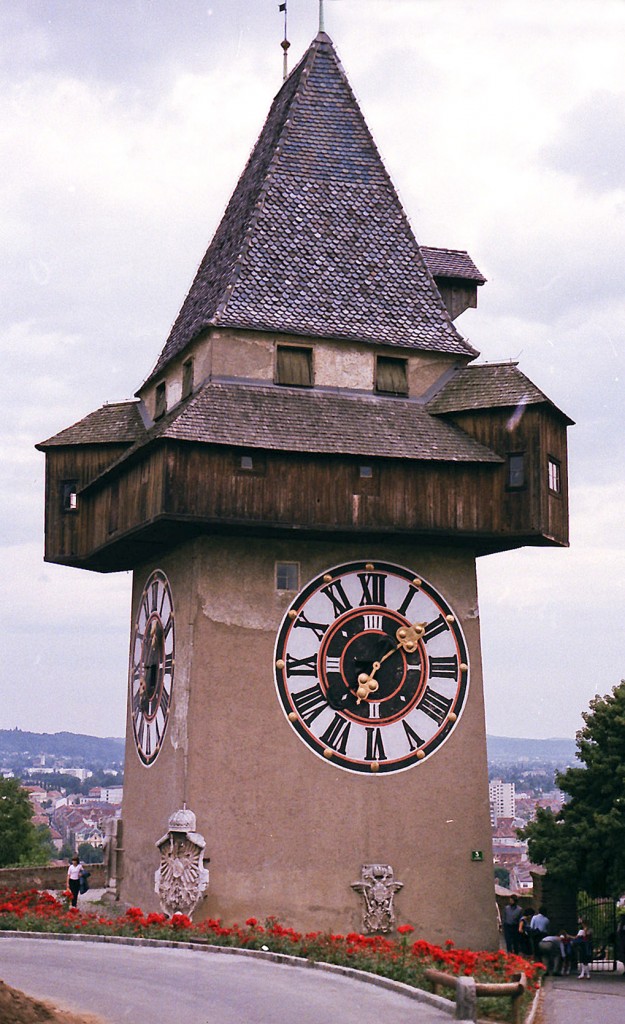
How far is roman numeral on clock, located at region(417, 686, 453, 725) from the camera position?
2812 centimetres

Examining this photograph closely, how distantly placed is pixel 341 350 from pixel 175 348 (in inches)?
136

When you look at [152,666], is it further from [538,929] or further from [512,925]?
[538,929]

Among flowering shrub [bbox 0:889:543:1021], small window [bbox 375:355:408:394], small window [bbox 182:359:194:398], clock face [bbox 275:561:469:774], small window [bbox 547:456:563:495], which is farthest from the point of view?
small window [bbox 182:359:194:398]

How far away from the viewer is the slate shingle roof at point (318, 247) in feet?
97.5

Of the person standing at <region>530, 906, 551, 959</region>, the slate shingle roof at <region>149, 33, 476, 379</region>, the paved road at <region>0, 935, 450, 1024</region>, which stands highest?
the slate shingle roof at <region>149, 33, 476, 379</region>

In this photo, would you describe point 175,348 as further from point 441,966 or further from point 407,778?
point 441,966

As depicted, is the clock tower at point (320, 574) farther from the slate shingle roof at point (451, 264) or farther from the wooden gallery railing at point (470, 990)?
the wooden gallery railing at point (470, 990)

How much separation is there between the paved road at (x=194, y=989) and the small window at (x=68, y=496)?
11.4 metres

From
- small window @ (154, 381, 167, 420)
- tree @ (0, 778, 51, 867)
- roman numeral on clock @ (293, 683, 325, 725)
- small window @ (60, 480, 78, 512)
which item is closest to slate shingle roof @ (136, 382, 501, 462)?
small window @ (154, 381, 167, 420)

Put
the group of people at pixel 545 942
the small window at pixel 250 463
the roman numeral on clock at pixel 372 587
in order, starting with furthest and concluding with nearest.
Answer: the roman numeral on clock at pixel 372 587 < the small window at pixel 250 463 < the group of people at pixel 545 942

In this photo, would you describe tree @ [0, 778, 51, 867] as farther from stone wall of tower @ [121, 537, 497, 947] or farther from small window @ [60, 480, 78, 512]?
stone wall of tower @ [121, 537, 497, 947]

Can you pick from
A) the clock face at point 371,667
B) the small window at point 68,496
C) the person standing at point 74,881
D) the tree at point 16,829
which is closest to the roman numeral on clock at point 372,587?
the clock face at point 371,667

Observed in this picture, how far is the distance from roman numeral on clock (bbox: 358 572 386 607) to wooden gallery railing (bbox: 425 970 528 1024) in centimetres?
1044

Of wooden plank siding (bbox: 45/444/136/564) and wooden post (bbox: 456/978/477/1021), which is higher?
wooden plank siding (bbox: 45/444/136/564)
